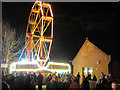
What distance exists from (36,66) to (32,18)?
9262mm

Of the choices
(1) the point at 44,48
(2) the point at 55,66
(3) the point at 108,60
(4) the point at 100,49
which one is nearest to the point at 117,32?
(4) the point at 100,49

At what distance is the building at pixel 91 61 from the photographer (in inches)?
858

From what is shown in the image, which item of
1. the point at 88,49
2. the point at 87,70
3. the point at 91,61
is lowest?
the point at 87,70

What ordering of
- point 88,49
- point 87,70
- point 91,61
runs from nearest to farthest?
point 91,61 < point 87,70 < point 88,49

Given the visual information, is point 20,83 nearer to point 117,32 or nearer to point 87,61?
point 87,61

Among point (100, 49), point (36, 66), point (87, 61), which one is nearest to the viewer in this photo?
point (100, 49)

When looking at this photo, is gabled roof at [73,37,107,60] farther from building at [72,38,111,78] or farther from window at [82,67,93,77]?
window at [82,67,93,77]

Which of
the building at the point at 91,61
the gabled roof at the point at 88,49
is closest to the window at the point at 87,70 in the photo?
the building at the point at 91,61

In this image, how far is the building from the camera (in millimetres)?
21805

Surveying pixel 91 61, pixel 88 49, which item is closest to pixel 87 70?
pixel 91 61

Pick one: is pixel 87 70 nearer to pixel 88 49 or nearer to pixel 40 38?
pixel 88 49

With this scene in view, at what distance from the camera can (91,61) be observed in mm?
24266

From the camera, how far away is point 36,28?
3462cm

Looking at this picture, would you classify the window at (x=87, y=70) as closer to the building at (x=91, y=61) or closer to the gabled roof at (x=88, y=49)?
the building at (x=91, y=61)
